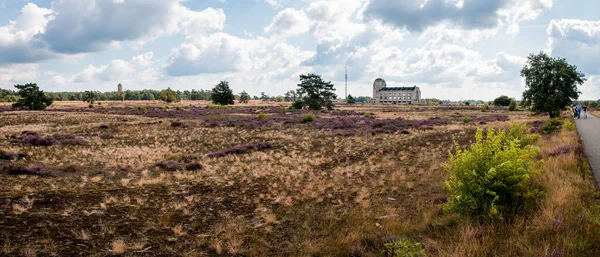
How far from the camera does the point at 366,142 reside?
26734mm

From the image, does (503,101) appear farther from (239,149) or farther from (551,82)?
(239,149)

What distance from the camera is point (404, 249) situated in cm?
637

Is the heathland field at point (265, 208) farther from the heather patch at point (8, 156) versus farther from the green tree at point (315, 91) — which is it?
the green tree at point (315, 91)

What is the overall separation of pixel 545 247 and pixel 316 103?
7318 centimetres

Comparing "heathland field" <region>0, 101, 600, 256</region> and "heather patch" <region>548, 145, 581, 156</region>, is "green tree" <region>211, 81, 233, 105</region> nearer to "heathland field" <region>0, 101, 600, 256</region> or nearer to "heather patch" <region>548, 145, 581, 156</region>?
"heathland field" <region>0, 101, 600, 256</region>

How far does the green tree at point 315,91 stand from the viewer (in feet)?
251

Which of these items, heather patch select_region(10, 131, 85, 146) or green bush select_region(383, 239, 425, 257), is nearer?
green bush select_region(383, 239, 425, 257)


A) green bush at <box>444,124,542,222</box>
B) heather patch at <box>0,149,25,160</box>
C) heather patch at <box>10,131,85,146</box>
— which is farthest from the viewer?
heather patch at <box>10,131,85,146</box>

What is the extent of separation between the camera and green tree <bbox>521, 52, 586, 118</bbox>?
125 feet

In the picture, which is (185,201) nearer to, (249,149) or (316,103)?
(249,149)

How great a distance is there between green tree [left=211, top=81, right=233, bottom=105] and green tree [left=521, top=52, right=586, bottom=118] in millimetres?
83968

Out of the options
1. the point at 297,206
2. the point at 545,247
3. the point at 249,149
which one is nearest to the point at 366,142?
the point at 249,149

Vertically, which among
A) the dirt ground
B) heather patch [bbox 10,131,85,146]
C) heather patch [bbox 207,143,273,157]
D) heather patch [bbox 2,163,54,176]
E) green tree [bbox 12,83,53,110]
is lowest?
the dirt ground

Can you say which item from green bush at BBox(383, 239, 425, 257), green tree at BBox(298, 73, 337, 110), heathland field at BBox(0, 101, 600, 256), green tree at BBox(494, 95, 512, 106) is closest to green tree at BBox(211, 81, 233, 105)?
green tree at BBox(298, 73, 337, 110)
